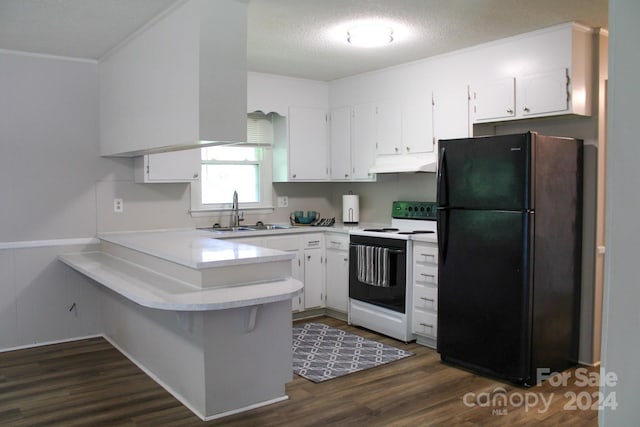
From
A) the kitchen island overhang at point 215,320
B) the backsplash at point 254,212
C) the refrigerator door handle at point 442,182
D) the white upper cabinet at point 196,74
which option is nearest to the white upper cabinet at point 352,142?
the backsplash at point 254,212

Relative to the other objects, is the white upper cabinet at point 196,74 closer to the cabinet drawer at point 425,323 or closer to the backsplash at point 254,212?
the backsplash at point 254,212

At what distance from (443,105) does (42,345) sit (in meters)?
3.84

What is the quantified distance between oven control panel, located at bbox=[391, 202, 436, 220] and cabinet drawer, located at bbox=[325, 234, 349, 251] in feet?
1.76

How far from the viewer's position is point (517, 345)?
3.48m

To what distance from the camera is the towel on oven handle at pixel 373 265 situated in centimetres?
443

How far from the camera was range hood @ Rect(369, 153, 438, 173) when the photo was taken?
456cm

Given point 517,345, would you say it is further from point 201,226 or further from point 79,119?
point 79,119

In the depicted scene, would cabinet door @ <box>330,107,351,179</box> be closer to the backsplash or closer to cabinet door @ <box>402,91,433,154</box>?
the backsplash

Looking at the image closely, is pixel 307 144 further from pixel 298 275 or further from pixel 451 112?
pixel 451 112

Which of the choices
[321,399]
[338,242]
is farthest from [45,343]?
[338,242]

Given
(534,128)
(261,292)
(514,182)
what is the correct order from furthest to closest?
1. (534,128)
2. (514,182)
3. (261,292)

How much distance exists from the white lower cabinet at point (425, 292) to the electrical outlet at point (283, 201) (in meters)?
1.84

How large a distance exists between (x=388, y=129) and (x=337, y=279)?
1.49m

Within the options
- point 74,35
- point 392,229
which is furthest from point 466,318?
point 74,35
